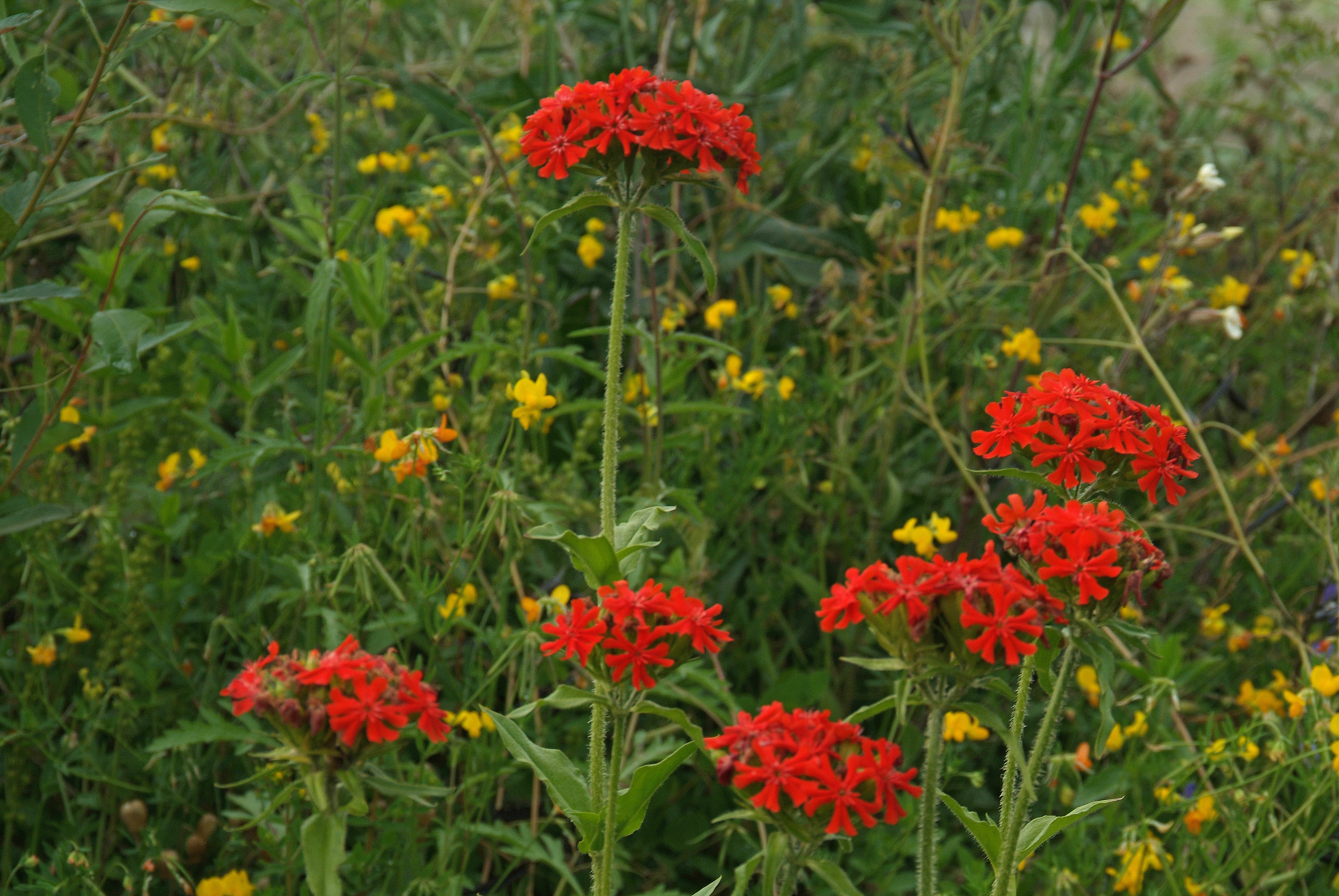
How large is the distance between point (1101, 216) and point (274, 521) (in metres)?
2.36

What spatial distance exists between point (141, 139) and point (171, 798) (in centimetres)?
182

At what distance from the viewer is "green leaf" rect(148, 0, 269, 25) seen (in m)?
1.54

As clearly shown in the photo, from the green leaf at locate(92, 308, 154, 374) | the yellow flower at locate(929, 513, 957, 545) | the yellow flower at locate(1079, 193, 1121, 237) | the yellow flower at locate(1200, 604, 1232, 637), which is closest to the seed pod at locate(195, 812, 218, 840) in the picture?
the green leaf at locate(92, 308, 154, 374)

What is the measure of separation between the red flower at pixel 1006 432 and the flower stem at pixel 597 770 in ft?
1.85

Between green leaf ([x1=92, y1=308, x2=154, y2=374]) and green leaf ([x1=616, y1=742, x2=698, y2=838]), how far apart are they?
936 millimetres

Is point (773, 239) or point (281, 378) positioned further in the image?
point (773, 239)

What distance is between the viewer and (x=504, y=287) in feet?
8.54

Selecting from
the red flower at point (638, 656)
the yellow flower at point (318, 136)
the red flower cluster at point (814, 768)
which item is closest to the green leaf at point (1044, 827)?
the red flower cluster at point (814, 768)

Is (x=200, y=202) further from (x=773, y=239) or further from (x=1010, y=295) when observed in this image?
(x=1010, y=295)

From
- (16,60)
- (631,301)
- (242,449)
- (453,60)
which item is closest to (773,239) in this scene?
(631,301)

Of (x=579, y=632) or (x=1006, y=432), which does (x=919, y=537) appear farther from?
(x=579, y=632)

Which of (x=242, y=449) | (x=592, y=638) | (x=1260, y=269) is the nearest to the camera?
(x=592, y=638)

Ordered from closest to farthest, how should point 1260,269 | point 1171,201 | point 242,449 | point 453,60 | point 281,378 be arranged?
1. point 242,449
2. point 281,378
3. point 1171,201
4. point 1260,269
5. point 453,60

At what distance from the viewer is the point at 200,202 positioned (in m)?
1.75
